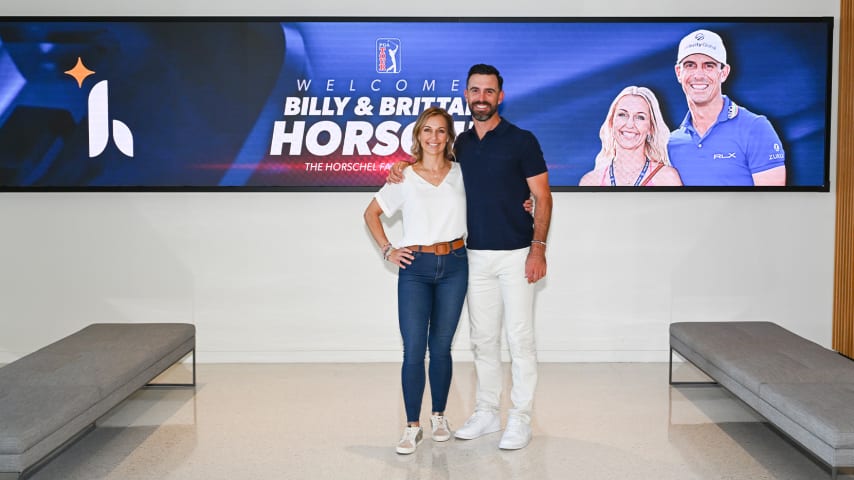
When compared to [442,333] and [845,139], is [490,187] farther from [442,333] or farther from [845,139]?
[845,139]

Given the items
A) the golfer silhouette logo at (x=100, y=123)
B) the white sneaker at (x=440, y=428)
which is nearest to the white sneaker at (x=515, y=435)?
the white sneaker at (x=440, y=428)

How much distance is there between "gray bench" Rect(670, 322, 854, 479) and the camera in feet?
10.2

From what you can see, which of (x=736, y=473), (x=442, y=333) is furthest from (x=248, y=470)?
(x=736, y=473)

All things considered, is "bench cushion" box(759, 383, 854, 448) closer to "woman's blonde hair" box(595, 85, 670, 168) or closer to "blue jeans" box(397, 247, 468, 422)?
"blue jeans" box(397, 247, 468, 422)

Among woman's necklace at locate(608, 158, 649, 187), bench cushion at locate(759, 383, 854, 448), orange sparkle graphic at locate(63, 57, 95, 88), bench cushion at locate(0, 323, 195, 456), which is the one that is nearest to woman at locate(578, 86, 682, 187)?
woman's necklace at locate(608, 158, 649, 187)

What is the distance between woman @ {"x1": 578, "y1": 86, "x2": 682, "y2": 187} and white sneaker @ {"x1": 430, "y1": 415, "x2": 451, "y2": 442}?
205 cm

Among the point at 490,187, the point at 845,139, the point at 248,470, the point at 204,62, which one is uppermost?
the point at 204,62

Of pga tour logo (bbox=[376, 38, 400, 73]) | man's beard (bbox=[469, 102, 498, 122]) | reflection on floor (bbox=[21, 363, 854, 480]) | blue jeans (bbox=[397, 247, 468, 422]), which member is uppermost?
pga tour logo (bbox=[376, 38, 400, 73])

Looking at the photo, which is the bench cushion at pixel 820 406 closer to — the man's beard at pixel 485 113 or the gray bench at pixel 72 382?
the man's beard at pixel 485 113

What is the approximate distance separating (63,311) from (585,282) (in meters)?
3.39

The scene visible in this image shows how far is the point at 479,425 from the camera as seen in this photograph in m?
3.97

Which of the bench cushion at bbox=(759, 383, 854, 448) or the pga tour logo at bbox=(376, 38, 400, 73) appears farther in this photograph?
the pga tour logo at bbox=(376, 38, 400, 73)

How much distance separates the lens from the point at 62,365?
12.9ft

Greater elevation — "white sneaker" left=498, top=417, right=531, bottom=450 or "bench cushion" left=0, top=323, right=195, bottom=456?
"bench cushion" left=0, top=323, right=195, bottom=456
